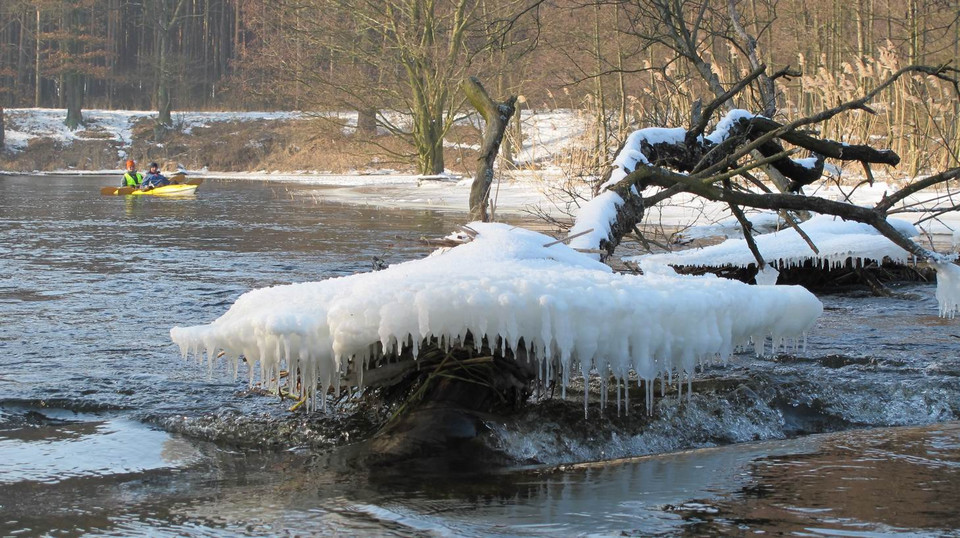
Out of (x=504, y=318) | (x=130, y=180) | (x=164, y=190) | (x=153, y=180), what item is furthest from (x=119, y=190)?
(x=504, y=318)

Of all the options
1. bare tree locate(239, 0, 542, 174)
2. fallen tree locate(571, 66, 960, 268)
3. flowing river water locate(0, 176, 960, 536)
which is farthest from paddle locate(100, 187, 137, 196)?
fallen tree locate(571, 66, 960, 268)

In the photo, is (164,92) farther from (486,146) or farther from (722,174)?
(722,174)

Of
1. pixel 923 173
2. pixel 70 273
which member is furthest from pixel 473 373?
pixel 923 173

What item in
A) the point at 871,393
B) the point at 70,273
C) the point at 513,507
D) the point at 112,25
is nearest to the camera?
the point at 513,507

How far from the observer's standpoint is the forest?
A: 1231cm

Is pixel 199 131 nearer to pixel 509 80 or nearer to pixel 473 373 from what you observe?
pixel 509 80

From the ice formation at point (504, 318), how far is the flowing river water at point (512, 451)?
41 cm

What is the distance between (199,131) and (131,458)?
41986 mm

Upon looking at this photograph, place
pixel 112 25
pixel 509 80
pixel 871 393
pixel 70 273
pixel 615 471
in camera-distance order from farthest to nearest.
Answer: pixel 112 25 → pixel 509 80 → pixel 70 273 → pixel 871 393 → pixel 615 471

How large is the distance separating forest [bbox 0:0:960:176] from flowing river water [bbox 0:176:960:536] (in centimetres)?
269

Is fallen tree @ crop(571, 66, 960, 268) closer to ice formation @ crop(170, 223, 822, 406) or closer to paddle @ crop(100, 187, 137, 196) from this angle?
ice formation @ crop(170, 223, 822, 406)

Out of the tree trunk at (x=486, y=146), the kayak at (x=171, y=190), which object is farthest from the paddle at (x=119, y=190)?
the tree trunk at (x=486, y=146)

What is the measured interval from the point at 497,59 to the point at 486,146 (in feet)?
65.9

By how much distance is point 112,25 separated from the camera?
48562 millimetres
